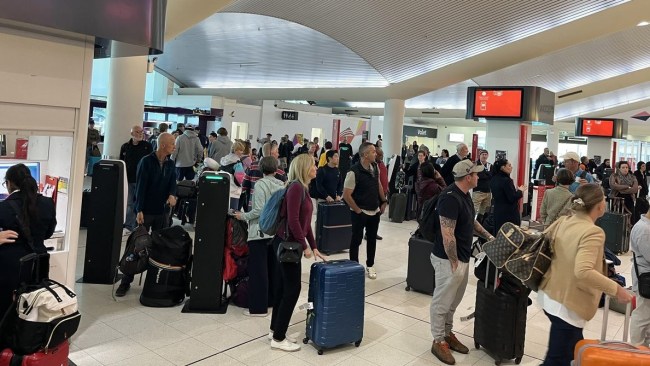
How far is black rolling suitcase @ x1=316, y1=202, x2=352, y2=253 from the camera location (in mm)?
7137

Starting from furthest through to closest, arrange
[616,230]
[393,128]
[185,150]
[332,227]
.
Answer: [393,128], [185,150], [616,230], [332,227]

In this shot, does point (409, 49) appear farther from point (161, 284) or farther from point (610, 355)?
point (610, 355)

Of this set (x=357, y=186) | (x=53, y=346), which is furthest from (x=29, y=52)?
(x=357, y=186)

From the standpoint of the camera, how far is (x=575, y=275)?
2646 mm

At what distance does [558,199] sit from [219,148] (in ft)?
23.5

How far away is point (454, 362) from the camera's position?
3.73 metres

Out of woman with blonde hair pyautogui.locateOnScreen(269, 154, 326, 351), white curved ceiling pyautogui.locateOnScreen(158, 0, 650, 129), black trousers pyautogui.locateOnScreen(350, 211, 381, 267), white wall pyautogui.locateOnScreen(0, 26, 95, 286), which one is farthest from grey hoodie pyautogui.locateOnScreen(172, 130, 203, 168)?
woman with blonde hair pyautogui.locateOnScreen(269, 154, 326, 351)

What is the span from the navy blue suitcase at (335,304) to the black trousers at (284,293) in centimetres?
18

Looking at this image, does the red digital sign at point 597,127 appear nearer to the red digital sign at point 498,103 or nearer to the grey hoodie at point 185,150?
the red digital sign at point 498,103

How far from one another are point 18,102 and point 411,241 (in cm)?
406

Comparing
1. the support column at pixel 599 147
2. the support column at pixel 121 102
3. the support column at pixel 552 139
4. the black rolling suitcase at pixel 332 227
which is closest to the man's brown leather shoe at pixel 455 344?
the black rolling suitcase at pixel 332 227

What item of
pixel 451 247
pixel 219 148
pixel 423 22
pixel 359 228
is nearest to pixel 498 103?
pixel 423 22

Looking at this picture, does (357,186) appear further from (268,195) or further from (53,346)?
(53,346)

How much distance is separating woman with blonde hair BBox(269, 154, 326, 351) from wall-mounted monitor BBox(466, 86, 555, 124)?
320 inches
